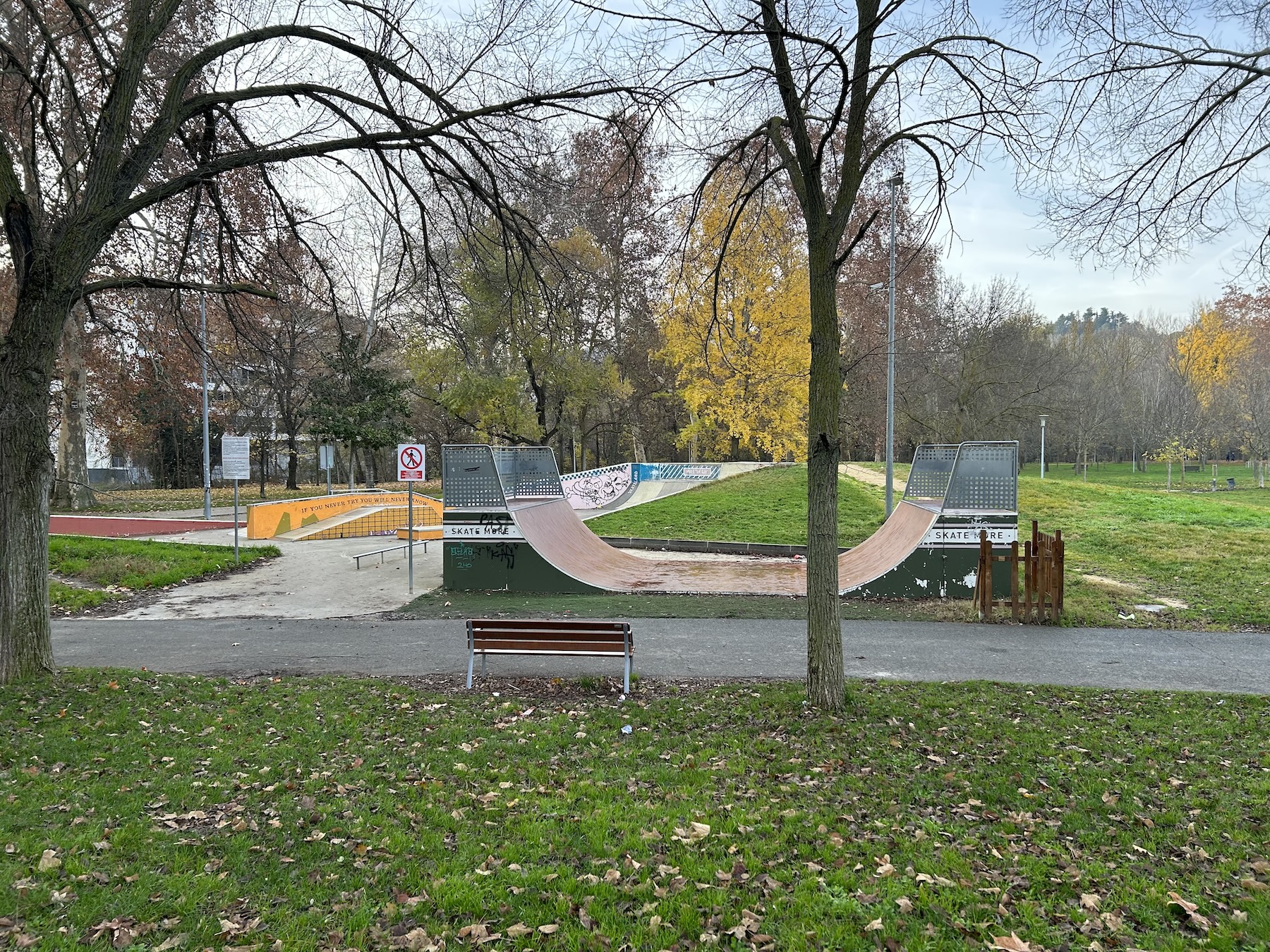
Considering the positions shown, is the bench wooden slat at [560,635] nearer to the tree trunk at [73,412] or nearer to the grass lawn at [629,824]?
the grass lawn at [629,824]

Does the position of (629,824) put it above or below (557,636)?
below

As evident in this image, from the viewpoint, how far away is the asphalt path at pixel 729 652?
7875mm

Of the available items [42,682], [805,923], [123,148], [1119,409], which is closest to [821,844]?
[805,923]

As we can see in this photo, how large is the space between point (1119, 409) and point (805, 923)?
5607cm

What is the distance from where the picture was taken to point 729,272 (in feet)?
86.8

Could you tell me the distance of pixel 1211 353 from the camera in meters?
49.2

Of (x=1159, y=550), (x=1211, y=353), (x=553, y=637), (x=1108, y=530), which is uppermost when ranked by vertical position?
(x=1211, y=353)

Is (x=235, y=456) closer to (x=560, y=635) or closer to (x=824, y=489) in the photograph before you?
(x=560, y=635)

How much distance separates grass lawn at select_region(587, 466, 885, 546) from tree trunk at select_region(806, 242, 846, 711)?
12.2 meters

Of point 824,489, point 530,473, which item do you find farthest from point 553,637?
point 530,473

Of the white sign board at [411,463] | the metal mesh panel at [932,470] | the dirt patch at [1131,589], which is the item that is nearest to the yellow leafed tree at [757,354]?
the metal mesh panel at [932,470]

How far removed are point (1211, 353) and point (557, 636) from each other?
59166 millimetres

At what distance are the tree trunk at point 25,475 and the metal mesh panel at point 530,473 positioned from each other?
32.2ft

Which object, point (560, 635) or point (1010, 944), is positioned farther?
point (560, 635)
